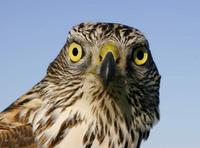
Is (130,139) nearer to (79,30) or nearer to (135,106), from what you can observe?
(135,106)

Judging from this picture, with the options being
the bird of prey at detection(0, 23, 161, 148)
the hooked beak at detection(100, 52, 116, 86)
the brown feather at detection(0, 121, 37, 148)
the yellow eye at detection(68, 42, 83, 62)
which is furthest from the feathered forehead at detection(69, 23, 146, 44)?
the brown feather at detection(0, 121, 37, 148)

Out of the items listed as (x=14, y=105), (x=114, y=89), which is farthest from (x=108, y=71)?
(x=14, y=105)

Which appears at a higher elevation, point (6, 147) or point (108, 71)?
point (108, 71)

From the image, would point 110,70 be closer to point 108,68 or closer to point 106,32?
point 108,68

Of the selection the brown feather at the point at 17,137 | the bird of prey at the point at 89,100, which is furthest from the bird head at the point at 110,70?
the brown feather at the point at 17,137

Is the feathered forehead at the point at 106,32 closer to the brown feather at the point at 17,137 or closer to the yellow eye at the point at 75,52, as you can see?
the yellow eye at the point at 75,52

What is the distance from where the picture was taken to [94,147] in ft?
51.2

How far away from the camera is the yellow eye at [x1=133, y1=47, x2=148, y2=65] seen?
52.2 ft

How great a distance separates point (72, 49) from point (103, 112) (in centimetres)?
99

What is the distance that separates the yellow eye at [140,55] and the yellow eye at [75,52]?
75 cm

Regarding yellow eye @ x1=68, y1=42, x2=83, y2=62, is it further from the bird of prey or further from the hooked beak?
the hooked beak

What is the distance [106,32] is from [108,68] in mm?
728

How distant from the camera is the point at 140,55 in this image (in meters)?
16.0

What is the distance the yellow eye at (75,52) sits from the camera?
15.8 meters
